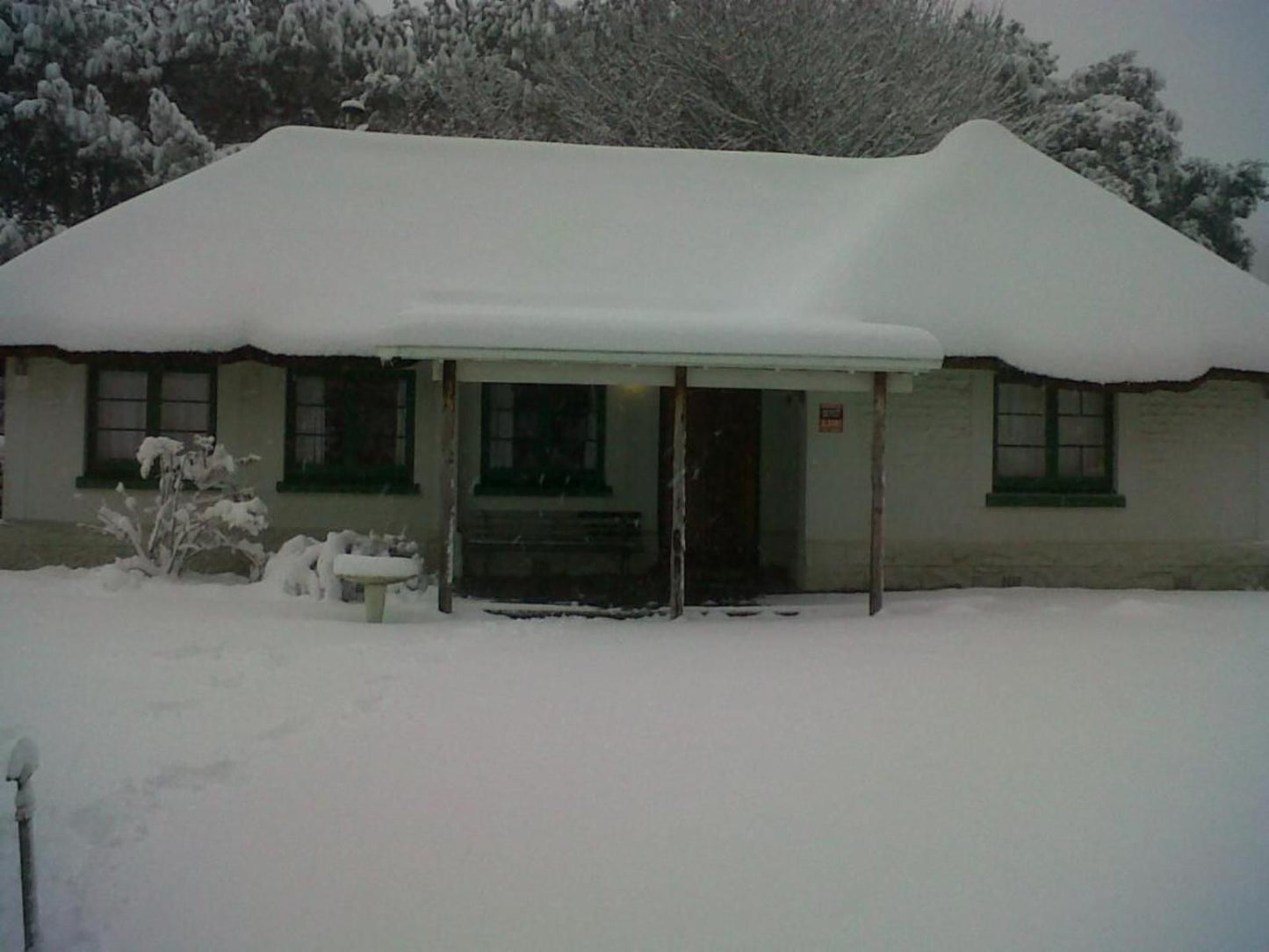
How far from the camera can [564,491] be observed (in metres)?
11.9

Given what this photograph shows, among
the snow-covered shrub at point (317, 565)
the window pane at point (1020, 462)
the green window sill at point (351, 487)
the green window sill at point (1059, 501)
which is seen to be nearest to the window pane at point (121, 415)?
the green window sill at point (351, 487)

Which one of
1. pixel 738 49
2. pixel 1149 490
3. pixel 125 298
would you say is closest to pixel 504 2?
pixel 738 49

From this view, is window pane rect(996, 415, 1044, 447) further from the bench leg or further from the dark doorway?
the bench leg

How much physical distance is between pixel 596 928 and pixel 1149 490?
32.4 feet

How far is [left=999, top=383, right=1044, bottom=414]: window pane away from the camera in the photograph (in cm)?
1145

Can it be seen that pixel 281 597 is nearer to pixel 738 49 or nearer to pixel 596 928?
pixel 596 928

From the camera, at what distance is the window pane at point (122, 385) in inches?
447

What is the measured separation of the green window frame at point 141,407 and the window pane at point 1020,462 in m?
8.21

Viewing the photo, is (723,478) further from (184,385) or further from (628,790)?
(628,790)

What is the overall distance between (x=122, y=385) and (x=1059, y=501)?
32.3 ft

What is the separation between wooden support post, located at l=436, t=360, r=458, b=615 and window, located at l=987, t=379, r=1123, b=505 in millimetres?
5670

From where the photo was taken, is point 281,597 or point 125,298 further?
point 125,298

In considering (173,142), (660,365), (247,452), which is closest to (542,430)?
(247,452)

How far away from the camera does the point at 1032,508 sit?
1129 centimetres
